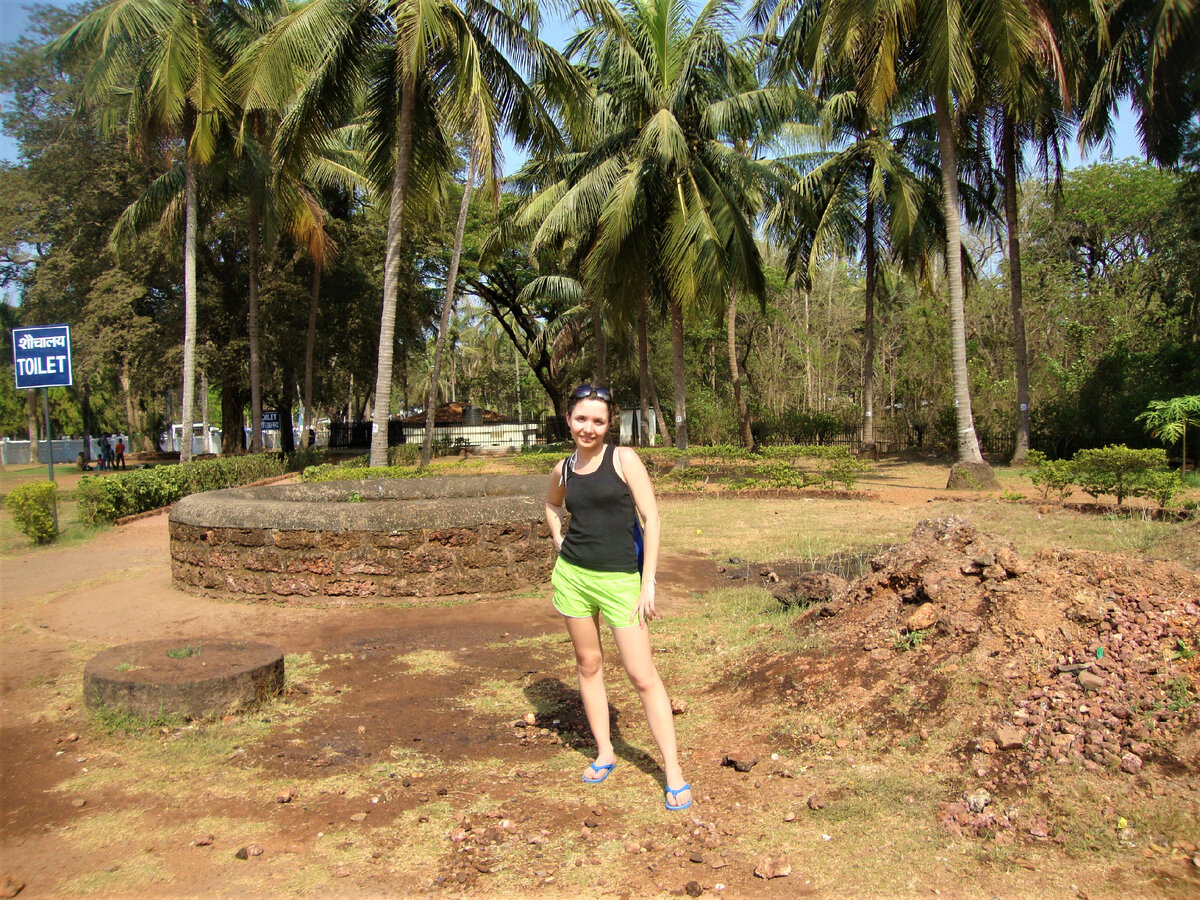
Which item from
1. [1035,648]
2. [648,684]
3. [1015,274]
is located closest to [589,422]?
[648,684]

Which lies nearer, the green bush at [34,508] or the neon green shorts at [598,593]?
the neon green shorts at [598,593]

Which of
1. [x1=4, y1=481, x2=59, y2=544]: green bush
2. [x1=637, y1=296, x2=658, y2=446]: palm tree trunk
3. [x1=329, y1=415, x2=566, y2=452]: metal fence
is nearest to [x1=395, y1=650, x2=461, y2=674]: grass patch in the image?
[x1=4, y1=481, x2=59, y2=544]: green bush

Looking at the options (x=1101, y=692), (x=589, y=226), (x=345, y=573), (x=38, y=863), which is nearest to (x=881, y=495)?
(x=589, y=226)

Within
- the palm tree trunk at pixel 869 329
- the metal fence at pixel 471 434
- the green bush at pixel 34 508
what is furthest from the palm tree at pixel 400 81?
the metal fence at pixel 471 434

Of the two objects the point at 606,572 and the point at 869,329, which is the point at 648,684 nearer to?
the point at 606,572

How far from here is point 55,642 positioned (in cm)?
619

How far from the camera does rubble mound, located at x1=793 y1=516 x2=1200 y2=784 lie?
3211 millimetres

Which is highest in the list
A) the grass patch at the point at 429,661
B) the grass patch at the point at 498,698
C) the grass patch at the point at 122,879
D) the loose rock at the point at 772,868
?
the loose rock at the point at 772,868

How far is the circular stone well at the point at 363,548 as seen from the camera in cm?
689

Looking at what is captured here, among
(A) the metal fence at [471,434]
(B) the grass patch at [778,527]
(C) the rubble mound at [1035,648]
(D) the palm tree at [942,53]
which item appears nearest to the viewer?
(C) the rubble mound at [1035,648]

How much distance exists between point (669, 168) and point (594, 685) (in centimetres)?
1681

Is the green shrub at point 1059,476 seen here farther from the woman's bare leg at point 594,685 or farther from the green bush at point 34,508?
the green bush at point 34,508

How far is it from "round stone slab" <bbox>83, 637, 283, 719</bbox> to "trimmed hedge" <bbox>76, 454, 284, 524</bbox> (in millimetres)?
7001

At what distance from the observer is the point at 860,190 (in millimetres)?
23281
